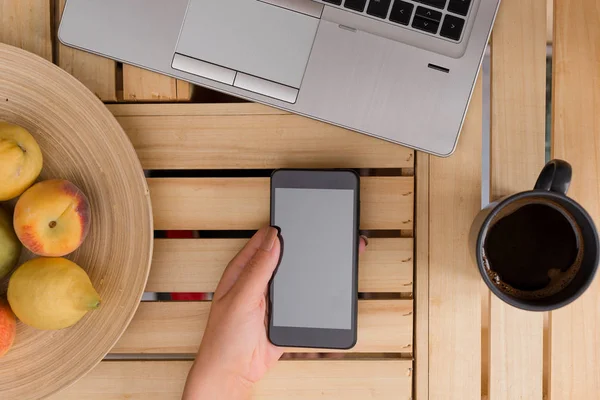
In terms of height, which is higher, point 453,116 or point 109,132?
point 453,116

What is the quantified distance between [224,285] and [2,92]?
1.11 ft

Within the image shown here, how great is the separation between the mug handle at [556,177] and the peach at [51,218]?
0.47m

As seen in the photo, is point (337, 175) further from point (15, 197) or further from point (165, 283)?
point (15, 197)

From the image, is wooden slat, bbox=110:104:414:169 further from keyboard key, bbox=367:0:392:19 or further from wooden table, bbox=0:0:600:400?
keyboard key, bbox=367:0:392:19

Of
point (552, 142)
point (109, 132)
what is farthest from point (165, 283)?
point (552, 142)

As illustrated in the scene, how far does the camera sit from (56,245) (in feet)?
1.77

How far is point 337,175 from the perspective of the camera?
1.96 feet

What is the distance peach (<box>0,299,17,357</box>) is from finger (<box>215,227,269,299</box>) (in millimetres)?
227

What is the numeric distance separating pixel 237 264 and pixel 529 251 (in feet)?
1.06

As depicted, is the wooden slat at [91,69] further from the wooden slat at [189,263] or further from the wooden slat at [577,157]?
the wooden slat at [577,157]

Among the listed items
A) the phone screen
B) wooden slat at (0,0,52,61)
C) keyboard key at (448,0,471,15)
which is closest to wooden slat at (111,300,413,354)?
the phone screen

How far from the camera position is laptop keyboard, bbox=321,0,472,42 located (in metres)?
0.55

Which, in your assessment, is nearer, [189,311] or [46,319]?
[46,319]

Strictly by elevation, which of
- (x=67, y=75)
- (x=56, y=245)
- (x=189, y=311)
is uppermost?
(x=67, y=75)
